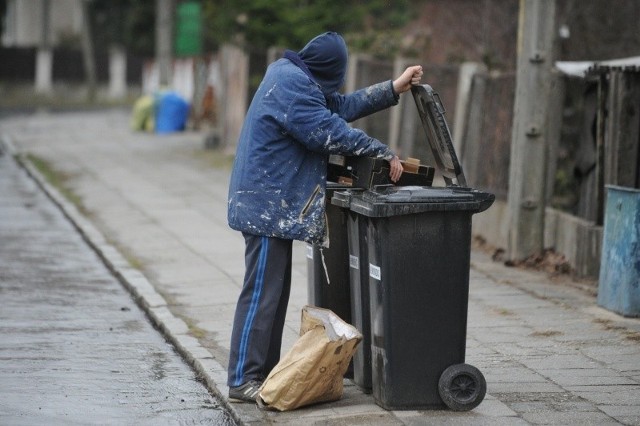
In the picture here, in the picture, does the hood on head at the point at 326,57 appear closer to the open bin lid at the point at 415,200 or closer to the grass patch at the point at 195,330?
the open bin lid at the point at 415,200

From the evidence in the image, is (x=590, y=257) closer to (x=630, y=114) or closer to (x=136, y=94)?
(x=630, y=114)

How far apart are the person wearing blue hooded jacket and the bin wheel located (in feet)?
3.07

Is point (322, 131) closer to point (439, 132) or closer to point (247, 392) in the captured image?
point (439, 132)

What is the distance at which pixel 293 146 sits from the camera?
21.6ft

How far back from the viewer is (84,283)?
11094 millimetres

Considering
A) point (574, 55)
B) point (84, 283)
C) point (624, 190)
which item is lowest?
point (84, 283)

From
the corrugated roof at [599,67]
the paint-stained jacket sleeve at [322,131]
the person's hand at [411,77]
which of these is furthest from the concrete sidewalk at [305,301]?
the corrugated roof at [599,67]

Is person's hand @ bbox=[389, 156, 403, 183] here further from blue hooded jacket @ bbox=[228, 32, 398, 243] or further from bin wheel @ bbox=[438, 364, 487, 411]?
bin wheel @ bbox=[438, 364, 487, 411]

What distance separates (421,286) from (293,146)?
3.09 ft

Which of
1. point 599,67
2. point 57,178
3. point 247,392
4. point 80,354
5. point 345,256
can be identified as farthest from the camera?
point 57,178

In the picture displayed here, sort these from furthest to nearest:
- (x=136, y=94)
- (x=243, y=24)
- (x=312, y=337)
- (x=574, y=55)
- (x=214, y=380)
A: (x=136, y=94)
(x=243, y=24)
(x=574, y=55)
(x=214, y=380)
(x=312, y=337)

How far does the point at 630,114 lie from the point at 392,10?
1721 centimetres

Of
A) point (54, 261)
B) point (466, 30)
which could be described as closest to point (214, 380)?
point (54, 261)

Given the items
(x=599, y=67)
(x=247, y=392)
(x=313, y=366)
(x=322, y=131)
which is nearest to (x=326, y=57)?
(x=322, y=131)
